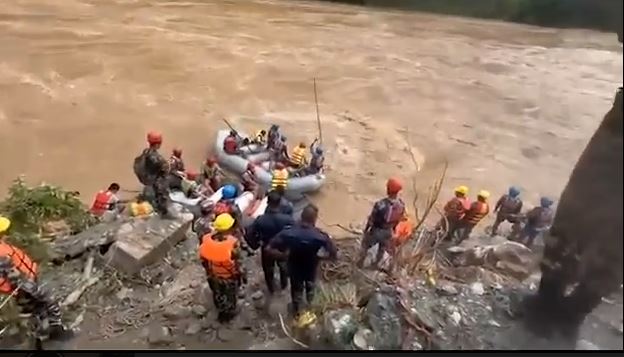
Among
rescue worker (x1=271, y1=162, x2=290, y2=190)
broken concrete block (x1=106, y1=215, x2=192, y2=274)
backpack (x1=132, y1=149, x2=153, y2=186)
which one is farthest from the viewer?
rescue worker (x1=271, y1=162, x2=290, y2=190)

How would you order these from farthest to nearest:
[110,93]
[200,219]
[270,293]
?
[110,93] → [200,219] → [270,293]

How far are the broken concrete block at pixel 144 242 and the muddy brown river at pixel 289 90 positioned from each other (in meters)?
1.05

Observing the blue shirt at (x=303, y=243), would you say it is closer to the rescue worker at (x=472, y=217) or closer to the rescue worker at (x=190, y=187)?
the rescue worker at (x=472, y=217)

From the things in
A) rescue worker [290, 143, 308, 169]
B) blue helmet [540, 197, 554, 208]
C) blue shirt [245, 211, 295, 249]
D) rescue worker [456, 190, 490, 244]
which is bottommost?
rescue worker [290, 143, 308, 169]

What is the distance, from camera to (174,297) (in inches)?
131

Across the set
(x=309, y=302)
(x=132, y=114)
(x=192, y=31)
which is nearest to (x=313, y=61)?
(x=192, y=31)

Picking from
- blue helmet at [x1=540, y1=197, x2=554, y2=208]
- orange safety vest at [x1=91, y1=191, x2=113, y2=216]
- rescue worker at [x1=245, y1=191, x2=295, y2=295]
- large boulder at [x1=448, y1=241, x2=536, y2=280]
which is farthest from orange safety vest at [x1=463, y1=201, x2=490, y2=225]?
orange safety vest at [x1=91, y1=191, x2=113, y2=216]

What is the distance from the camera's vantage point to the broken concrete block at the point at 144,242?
3514mm

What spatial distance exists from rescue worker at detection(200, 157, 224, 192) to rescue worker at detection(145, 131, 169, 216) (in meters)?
0.89

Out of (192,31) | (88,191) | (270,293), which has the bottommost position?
(88,191)

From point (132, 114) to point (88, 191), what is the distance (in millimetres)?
1797

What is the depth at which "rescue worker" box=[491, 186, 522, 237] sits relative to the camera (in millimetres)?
4039

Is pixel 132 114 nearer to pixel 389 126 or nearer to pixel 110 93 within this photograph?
pixel 110 93

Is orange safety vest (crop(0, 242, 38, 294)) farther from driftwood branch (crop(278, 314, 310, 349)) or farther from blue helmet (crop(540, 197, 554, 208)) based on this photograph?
blue helmet (crop(540, 197, 554, 208))
